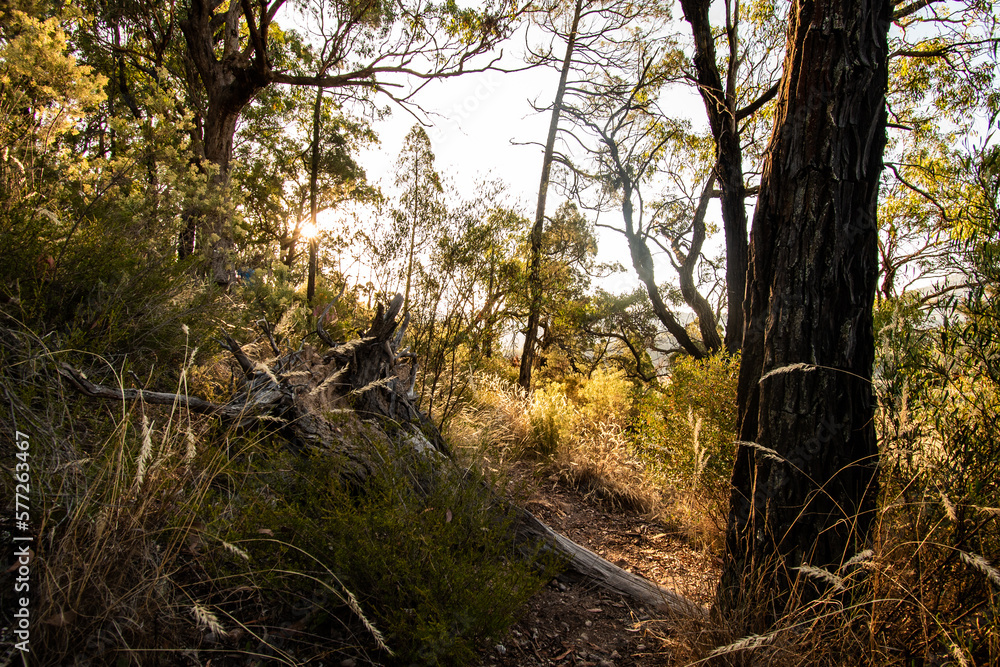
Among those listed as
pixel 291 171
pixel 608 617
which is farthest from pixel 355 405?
pixel 291 171

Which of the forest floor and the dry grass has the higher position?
the dry grass

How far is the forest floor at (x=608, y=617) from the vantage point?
205 centimetres

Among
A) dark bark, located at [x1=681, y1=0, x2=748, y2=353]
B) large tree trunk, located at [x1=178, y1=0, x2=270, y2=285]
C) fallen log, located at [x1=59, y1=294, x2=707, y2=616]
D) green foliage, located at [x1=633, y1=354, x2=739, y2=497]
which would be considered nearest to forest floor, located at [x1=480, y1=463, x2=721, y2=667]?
fallen log, located at [x1=59, y1=294, x2=707, y2=616]

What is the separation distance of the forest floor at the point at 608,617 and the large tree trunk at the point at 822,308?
439 millimetres

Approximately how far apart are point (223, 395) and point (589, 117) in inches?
429

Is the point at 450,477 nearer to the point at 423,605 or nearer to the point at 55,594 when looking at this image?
the point at 423,605

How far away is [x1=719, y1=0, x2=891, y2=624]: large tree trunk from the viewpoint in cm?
198

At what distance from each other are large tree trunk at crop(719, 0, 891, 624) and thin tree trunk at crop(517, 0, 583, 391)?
7.89 m

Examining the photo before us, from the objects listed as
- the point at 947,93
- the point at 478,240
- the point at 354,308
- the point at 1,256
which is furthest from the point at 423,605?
the point at 947,93

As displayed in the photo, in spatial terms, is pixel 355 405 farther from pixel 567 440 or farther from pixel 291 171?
pixel 291 171

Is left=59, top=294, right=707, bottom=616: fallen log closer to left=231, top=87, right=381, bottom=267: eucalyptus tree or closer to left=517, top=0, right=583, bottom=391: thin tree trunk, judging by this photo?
left=517, top=0, right=583, bottom=391: thin tree trunk

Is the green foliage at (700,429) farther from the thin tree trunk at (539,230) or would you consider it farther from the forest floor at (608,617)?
the thin tree trunk at (539,230)

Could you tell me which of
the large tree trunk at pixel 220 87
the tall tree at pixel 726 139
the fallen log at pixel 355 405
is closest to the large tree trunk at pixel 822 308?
the fallen log at pixel 355 405

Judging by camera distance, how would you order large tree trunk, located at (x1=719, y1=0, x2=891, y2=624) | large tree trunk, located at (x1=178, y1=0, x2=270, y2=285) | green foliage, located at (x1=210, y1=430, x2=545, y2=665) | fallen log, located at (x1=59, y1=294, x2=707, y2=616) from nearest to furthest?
green foliage, located at (x1=210, y1=430, x2=545, y2=665), large tree trunk, located at (x1=719, y1=0, x2=891, y2=624), fallen log, located at (x1=59, y1=294, x2=707, y2=616), large tree trunk, located at (x1=178, y1=0, x2=270, y2=285)
